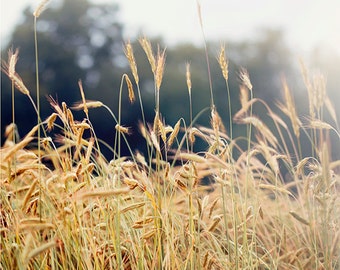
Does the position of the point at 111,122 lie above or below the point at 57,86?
below

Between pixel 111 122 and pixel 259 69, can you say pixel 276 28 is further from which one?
pixel 111 122

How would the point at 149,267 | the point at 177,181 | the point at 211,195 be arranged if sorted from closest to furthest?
the point at 177,181 < the point at 149,267 < the point at 211,195

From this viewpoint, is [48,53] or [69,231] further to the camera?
[48,53]

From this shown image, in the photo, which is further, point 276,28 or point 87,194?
point 276,28

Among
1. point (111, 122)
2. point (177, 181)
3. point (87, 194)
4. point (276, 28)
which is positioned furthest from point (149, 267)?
point (276, 28)

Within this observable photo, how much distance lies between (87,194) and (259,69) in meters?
29.8

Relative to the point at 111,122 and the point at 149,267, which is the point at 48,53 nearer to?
the point at 111,122

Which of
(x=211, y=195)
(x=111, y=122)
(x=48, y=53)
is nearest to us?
(x=211, y=195)

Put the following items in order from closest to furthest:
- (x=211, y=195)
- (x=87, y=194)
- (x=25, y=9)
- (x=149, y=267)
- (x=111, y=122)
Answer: (x=87, y=194)
(x=149, y=267)
(x=211, y=195)
(x=111, y=122)
(x=25, y=9)

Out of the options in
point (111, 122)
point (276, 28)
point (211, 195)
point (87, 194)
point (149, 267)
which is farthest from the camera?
point (276, 28)

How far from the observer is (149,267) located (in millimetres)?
2865

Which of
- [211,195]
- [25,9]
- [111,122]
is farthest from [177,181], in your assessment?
[25,9]

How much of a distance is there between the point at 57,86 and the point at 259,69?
1042cm

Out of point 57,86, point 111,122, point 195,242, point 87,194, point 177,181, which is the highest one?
point 87,194
